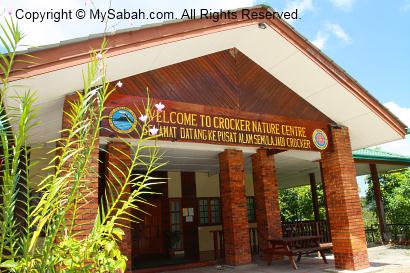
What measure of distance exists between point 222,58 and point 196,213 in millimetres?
7852

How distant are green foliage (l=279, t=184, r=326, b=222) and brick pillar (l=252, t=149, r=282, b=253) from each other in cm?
1506

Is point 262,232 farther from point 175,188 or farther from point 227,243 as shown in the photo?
point 175,188

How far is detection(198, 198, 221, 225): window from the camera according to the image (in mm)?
14125

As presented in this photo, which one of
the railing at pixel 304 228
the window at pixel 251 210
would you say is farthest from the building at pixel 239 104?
the window at pixel 251 210

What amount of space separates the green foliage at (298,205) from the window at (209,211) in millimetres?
11075

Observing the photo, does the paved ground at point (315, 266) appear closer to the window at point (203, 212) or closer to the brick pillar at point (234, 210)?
the brick pillar at point (234, 210)

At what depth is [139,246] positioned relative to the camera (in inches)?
488

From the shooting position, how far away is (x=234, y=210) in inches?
350

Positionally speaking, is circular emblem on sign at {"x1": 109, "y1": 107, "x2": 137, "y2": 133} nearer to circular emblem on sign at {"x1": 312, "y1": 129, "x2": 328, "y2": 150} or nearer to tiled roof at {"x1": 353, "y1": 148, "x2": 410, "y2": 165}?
circular emblem on sign at {"x1": 312, "y1": 129, "x2": 328, "y2": 150}

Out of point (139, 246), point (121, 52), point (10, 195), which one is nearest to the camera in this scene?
point (10, 195)

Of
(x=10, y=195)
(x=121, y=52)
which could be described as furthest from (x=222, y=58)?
(x=10, y=195)

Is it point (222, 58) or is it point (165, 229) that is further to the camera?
point (165, 229)

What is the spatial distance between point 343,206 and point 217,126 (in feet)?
13.0

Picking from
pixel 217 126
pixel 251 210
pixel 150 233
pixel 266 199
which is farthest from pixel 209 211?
pixel 217 126
